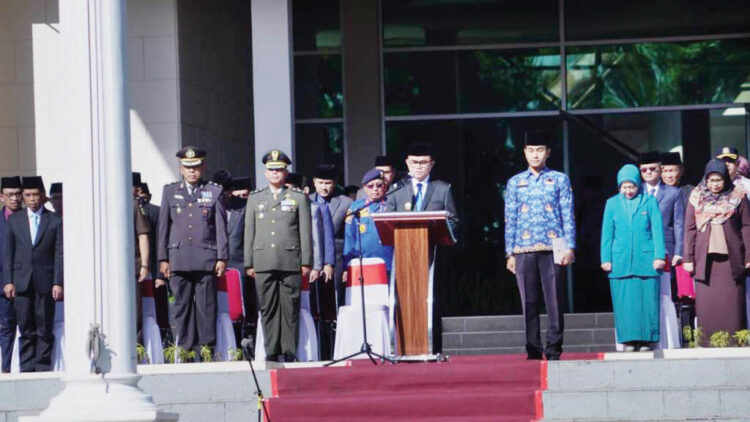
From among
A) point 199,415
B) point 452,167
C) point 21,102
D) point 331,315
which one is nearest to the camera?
point 199,415

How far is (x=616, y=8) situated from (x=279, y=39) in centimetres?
550

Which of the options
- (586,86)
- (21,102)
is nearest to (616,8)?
(586,86)

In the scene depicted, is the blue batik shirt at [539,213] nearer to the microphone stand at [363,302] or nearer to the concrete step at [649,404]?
the microphone stand at [363,302]

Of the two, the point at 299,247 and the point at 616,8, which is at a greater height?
the point at 616,8

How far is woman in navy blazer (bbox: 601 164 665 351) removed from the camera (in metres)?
13.3

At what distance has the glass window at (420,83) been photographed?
20812mm

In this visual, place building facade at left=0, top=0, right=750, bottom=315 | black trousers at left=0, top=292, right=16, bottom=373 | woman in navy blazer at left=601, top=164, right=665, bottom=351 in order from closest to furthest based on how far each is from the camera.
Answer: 1. woman in navy blazer at left=601, top=164, right=665, bottom=351
2. black trousers at left=0, top=292, right=16, bottom=373
3. building facade at left=0, top=0, right=750, bottom=315

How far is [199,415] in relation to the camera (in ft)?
39.2

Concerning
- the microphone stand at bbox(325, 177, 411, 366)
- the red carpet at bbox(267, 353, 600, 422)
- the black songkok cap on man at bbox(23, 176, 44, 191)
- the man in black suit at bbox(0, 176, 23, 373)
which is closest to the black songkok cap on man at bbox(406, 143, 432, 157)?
the microphone stand at bbox(325, 177, 411, 366)

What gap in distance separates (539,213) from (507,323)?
11.8 feet

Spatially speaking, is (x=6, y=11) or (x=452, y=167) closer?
(x=6, y=11)

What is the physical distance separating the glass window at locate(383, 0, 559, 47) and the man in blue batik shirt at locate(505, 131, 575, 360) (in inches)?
306

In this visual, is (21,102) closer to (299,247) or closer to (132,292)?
(299,247)

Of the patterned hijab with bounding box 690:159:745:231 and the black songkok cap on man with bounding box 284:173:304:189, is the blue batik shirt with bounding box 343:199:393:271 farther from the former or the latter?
the patterned hijab with bounding box 690:159:745:231
